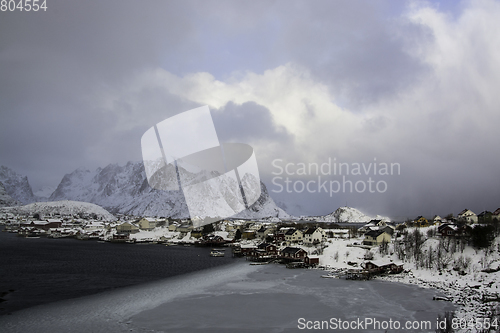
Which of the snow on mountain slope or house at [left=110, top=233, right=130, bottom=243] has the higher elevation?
the snow on mountain slope

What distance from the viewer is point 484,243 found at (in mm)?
32094

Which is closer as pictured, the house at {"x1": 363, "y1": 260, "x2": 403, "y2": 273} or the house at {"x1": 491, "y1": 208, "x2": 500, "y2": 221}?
the house at {"x1": 363, "y1": 260, "x2": 403, "y2": 273}

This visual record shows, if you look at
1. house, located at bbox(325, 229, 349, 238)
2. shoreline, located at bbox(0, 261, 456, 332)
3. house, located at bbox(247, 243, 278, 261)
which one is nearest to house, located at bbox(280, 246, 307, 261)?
house, located at bbox(247, 243, 278, 261)

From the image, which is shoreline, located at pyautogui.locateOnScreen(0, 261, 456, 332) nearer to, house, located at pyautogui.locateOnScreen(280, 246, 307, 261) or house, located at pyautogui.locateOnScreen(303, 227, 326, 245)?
house, located at pyautogui.locateOnScreen(280, 246, 307, 261)

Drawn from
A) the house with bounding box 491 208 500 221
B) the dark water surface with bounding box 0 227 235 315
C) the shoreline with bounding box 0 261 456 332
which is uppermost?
the house with bounding box 491 208 500 221

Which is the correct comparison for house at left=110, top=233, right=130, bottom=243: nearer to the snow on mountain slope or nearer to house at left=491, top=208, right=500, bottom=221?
the snow on mountain slope

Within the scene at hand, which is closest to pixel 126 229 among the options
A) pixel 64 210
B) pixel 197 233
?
pixel 197 233

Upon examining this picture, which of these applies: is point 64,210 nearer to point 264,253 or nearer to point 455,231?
point 264,253

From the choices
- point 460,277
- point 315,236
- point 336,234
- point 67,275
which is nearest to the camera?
point 460,277

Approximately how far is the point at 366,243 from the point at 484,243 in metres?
15.8

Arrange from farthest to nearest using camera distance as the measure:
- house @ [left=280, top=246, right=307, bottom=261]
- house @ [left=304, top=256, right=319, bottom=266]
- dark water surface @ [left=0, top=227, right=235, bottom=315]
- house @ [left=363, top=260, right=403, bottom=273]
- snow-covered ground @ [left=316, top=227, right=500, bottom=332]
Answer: house @ [left=280, top=246, right=307, bottom=261] < house @ [left=304, top=256, right=319, bottom=266] < house @ [left=363, top=260, right=403, bottom=273] < dark water surface @ [left=0, top=227, right=235, bottom=315] < snow-covered ground @ [left=316, top=227, right=500, bottom=332]

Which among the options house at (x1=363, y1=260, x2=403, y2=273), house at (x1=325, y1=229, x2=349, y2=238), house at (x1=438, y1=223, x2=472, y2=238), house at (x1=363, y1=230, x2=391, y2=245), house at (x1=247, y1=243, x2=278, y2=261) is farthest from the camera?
house at (x1=325, y1=229, x2=349, y2=238)

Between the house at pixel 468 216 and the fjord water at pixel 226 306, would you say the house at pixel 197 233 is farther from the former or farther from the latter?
the house at pixel 468 216

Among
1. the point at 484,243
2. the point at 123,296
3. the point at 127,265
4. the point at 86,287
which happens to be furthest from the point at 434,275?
the point at 127,265
